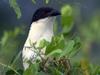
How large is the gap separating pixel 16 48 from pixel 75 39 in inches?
23.7

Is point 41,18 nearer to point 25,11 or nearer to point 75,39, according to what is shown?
point 25,11

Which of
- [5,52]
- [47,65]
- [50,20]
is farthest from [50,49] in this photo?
[50,20]

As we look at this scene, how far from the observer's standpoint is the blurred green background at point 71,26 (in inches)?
22.6

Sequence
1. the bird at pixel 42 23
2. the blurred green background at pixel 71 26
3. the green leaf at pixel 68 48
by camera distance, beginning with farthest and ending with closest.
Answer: the bird at pixel 42 23
the green leaf at pixel 68 48
the blurred green background at pixel 71 26

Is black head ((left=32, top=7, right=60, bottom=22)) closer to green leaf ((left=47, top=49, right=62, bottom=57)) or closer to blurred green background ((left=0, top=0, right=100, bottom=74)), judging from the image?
blurred green background ((left=0, top=0, right=100, bottom=74))

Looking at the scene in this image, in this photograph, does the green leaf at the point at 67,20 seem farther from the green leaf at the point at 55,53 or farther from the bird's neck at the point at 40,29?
the bird's neck at the point at 40,29

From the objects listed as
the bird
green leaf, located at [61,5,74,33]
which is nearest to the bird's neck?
the bird

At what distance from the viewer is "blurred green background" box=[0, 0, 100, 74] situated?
0.58 m

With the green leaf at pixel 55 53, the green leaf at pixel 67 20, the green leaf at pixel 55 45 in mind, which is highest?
the green leaf at pixel 67 20

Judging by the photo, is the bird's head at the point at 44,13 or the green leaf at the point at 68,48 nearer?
the green leaf at the point at 68,48

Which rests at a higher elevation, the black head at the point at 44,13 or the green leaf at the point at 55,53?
the green leaf at the point at 55,53

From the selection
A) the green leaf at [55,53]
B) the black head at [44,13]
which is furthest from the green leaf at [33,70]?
the black head at [44,13]

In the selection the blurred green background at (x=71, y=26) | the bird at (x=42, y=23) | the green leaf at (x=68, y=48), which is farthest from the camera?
the bird at (x=42, y=23)

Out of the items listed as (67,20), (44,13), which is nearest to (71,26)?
(67,20)
